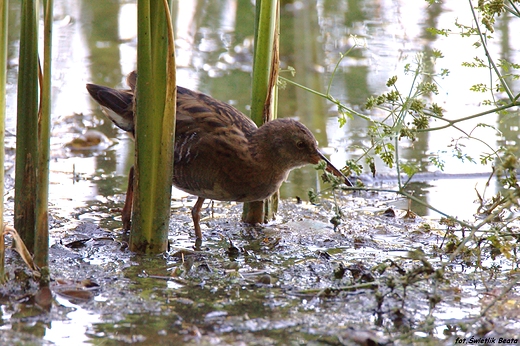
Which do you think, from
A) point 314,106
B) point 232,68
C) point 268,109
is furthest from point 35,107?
point 232,68

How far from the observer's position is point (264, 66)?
4.79 m

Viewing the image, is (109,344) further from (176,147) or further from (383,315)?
(176,147)

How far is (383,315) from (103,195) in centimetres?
276

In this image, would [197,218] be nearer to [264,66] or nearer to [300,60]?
[264,66]

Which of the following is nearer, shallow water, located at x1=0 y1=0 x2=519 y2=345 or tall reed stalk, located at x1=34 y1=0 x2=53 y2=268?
shallow water, located at x1=0 y1=0 x2=519 y2=345

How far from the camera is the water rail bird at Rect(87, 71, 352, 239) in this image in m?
4.72

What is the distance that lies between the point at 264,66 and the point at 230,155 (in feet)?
1.97

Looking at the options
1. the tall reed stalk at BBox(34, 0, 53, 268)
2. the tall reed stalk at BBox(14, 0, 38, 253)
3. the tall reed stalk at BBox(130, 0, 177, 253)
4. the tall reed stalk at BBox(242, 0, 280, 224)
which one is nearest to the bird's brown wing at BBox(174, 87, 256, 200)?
the tall reed stalk at BBox(242, 0, 280, 224)

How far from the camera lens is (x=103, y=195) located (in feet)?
18.1

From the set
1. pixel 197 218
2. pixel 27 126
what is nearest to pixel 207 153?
pixel 197 218

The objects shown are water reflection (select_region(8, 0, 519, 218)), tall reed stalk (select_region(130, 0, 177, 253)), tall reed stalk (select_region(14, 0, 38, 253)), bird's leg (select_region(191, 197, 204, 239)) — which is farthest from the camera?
water reflection (select_region(8, 0, 519, 218))

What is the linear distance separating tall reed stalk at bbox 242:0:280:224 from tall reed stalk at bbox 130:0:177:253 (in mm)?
982

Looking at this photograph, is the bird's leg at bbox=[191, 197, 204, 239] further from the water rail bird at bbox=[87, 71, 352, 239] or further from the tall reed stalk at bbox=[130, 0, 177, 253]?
the tall reed stalk at bbox=[130, 0, 177, 253]

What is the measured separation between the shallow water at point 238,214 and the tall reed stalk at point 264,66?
2.19 feet
